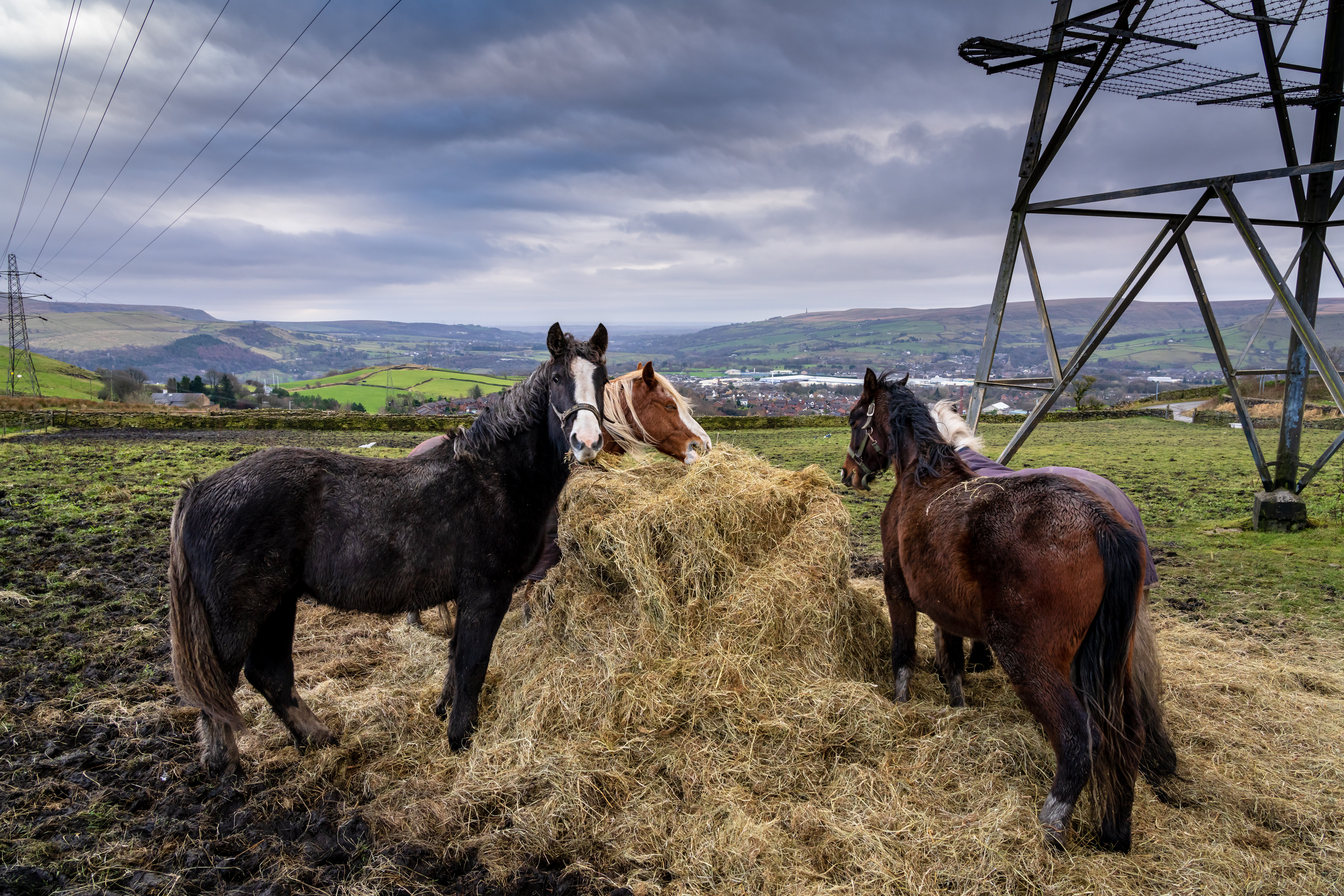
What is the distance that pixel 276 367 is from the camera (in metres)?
95.2

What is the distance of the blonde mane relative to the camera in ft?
14.6

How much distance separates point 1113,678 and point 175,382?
2294 inches

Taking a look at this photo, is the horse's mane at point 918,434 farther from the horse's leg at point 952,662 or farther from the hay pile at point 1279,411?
the hay pile at point 1279,411

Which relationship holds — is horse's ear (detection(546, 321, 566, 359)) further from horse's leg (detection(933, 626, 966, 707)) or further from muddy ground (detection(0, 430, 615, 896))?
horse's leg (detection(933, 626, 966, 707))

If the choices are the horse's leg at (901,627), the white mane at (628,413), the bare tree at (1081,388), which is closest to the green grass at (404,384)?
the bare tree at (1081,388)

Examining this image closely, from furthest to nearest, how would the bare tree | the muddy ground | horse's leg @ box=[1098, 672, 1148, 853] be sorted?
the bare tree, horse's leg @ box=[1098, 672, 1148, 853], the muddy ground

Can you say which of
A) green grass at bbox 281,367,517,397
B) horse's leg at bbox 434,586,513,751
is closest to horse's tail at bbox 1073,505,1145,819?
horse's leg at bbox 434,586,513,751

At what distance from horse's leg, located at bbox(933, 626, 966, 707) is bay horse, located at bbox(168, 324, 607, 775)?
266cm

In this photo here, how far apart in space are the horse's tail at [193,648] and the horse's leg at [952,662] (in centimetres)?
417

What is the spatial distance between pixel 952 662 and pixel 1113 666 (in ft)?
4.25

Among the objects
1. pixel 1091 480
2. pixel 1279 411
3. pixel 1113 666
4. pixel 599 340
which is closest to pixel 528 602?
pixel 599 340

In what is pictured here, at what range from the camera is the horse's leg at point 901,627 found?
4223 millimetres

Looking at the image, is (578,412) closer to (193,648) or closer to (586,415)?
(586,415)

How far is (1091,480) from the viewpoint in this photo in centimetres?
441
